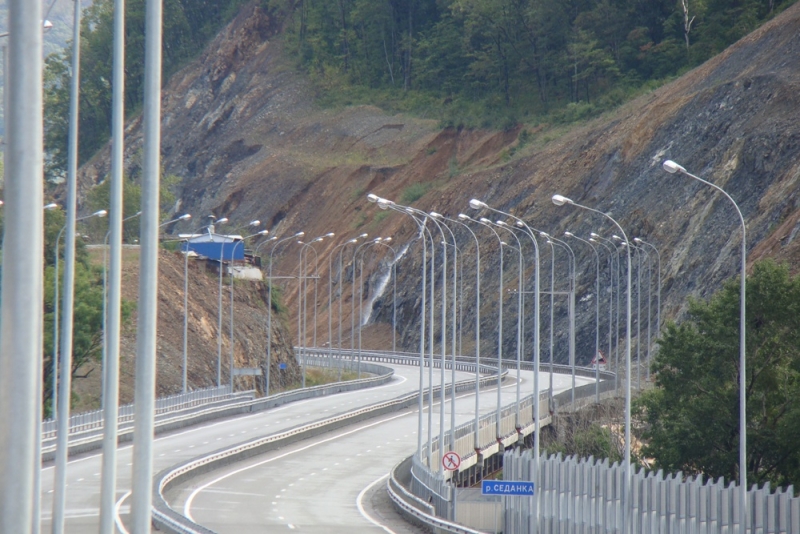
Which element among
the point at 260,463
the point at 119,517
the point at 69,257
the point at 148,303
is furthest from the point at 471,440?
the point at 148,303

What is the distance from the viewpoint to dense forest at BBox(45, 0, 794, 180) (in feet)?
331

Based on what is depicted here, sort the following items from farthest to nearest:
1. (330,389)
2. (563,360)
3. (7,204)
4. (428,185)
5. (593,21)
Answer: (593,21) → (428,185) → (563,360) → (330,389) → (7,204)

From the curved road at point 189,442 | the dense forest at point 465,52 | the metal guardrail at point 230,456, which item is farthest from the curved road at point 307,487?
the dense forest at point 465,52

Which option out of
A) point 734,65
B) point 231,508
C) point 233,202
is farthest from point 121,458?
Result: point 233,202

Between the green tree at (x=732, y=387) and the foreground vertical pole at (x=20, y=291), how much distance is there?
29152mm

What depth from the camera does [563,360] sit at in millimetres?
78000

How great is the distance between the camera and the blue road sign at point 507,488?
27.4 m

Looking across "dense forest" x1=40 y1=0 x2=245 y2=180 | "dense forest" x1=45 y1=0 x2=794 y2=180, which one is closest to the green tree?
"dense forest" x1=45 y1=0 x2=794 y2=180

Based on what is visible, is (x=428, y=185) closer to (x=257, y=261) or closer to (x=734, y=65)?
(x=257, y=261)

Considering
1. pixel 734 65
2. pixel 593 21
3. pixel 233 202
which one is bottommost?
pixel 233 202

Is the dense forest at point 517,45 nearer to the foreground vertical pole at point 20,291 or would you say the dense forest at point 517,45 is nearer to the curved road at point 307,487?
the curved road at point 307,487

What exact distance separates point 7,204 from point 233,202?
10583 centimetres

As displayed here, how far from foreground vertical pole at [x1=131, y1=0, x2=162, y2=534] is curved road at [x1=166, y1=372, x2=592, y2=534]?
15.4 m

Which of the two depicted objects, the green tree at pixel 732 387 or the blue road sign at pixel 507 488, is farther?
the green tree at pixel 732 387
